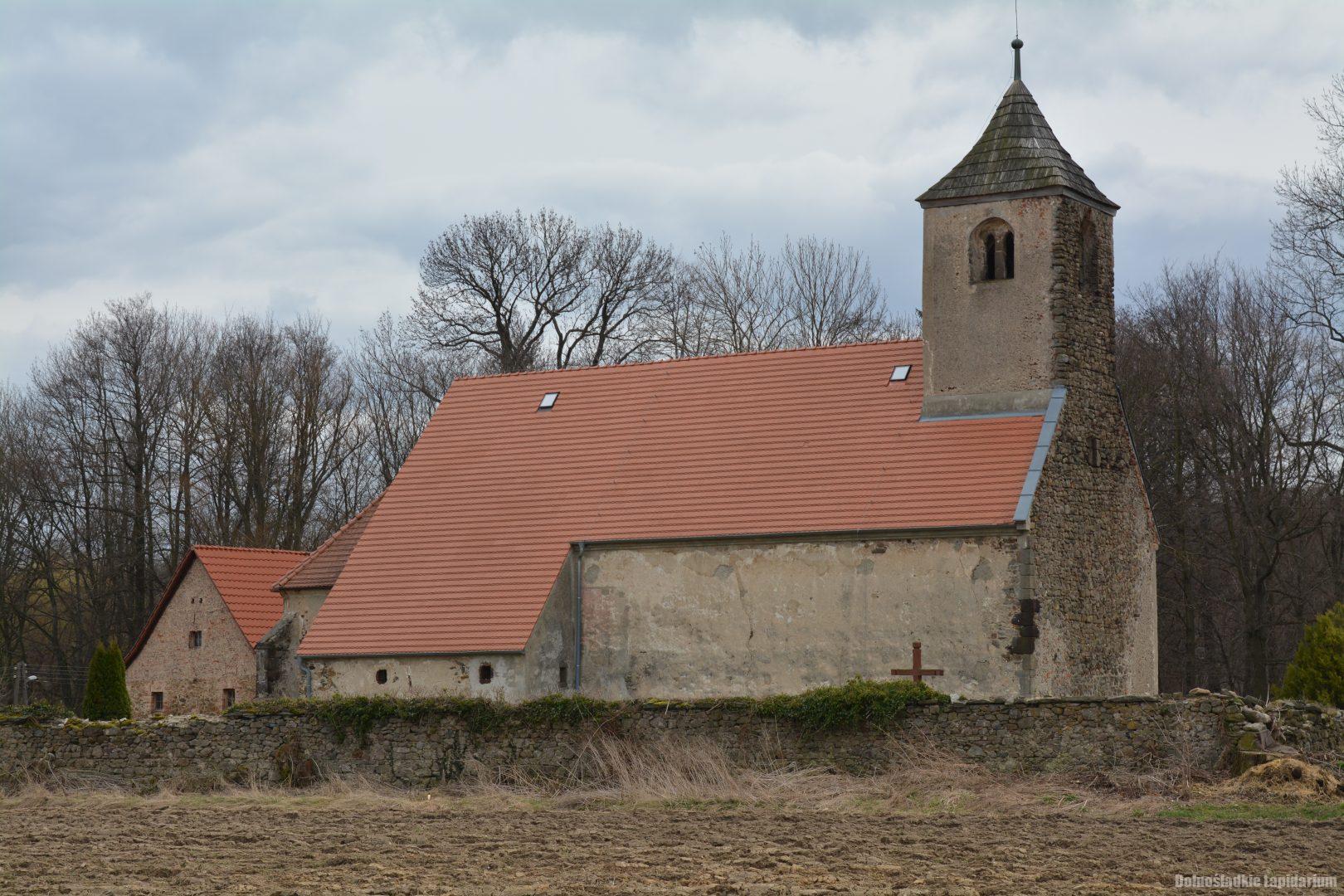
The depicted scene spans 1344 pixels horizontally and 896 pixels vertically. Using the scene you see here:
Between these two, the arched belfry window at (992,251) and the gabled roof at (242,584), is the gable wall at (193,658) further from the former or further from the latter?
the arched belfry window at (992,251)

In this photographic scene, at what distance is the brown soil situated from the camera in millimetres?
11578

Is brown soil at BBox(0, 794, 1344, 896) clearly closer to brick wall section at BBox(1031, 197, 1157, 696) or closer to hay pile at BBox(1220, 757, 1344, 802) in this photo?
hay pile at BBox(1220, 757, 1344, 802)

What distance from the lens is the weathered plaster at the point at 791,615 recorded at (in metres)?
21.7

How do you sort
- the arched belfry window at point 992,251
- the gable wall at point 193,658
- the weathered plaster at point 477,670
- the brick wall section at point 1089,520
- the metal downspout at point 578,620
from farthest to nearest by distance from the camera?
1. the gable wall at point 193,658
2. the arched belfry window at point 992,251
3. the metal downspout at point 578,620
4. the weathered plaster at point 477,670
5. the brick wall section at point 1089,520

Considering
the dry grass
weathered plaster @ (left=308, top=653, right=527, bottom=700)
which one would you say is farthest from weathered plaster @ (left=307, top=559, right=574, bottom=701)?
the dry grass

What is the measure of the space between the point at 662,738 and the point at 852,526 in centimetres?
527

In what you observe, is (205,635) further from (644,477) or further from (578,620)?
(644,477)

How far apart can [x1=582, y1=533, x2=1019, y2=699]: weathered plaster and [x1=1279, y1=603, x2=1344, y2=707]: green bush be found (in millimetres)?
5592

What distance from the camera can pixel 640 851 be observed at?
13.2 metres

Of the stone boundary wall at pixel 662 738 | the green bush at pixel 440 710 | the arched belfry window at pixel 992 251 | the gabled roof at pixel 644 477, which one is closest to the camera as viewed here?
the stone boundary wall at pixel 662 738

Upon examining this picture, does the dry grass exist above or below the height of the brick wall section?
below

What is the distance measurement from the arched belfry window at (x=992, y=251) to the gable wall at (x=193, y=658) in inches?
639

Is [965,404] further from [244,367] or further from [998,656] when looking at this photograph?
[244,367]

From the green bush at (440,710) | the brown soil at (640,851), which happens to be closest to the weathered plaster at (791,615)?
the green bush at (440,710)
